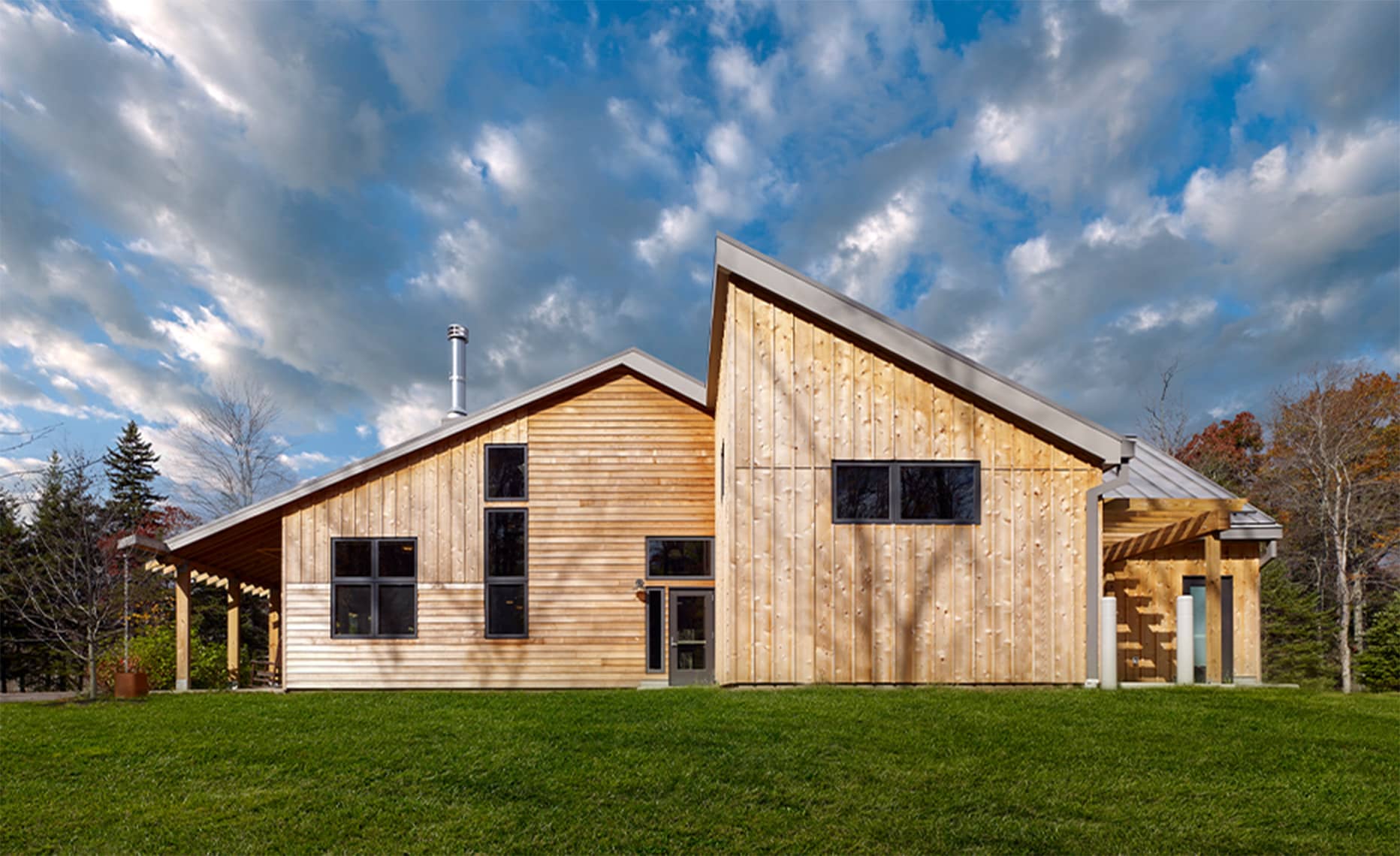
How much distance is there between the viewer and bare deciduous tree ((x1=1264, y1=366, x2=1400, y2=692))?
21.1m

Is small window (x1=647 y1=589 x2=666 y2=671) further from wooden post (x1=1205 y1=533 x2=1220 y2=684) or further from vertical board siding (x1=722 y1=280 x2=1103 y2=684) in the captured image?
wooden post (x1=1205 y1=533 x2=1220 y2=684)

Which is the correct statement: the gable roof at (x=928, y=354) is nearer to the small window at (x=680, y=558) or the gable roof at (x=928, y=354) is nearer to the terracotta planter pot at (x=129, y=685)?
the small window at (x=680, y=558)

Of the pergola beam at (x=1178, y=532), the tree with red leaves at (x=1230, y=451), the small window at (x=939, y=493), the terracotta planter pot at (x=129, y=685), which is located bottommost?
the terracotta planter pot at (x=129, y=685)

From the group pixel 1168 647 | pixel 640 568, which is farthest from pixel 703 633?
pixel 1168 647

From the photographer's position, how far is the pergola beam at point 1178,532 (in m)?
9.02

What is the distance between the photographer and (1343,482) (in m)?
21.6

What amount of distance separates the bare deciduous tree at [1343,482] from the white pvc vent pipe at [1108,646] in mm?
17053

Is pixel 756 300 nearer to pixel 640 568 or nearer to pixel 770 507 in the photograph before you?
pixel 770 507

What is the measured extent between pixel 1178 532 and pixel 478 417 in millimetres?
10424

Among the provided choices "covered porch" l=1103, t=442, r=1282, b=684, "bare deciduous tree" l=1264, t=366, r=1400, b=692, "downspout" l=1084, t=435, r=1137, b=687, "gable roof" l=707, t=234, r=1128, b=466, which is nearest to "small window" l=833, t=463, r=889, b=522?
"gable roof" l=707, t=234, r=1128, b=466

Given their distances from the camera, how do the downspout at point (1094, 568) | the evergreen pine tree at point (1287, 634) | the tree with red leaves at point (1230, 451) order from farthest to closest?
the tree with red leaves at point (1230, 451), the evergreen pine tree at point (1287, 634), the downspout at point (1094, 568)

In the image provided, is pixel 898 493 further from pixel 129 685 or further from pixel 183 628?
pixel 183 628

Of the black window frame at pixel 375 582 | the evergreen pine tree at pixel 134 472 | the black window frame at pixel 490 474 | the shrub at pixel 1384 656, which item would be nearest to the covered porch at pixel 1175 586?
the shrub at pixel 1384 656

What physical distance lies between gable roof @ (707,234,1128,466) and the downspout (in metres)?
0.20
